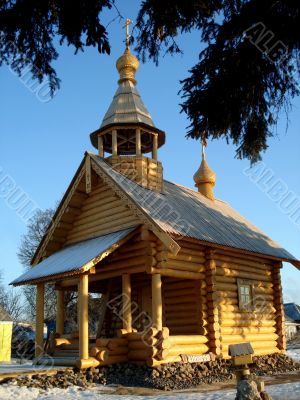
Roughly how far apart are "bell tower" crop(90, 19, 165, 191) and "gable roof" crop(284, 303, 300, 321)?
38669 mm

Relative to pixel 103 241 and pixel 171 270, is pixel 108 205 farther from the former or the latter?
pixel 171 270

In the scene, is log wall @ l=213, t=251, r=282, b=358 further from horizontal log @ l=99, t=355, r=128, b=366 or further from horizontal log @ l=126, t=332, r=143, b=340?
horizontal log @ l=99, t=355, r=128, b=366

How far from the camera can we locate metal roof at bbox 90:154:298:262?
46.7 ft

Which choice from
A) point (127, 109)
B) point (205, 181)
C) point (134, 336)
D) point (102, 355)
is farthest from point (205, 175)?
point (102, 355)

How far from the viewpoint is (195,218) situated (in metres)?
16.3

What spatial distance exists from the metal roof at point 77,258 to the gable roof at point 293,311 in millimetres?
41933

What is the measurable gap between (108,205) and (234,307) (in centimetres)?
550

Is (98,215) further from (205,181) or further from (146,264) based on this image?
(205,181)

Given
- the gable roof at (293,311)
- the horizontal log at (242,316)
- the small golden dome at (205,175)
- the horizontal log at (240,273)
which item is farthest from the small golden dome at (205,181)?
the gable roof at (293,311)

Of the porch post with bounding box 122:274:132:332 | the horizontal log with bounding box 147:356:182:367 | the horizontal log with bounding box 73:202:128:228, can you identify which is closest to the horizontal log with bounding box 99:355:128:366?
the porch post with bounding box 122:274:132:332

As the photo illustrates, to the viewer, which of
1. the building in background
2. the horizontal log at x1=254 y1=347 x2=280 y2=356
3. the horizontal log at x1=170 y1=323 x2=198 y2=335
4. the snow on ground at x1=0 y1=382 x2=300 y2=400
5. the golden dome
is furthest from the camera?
the building in background

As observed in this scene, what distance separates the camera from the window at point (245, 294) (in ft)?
53.3

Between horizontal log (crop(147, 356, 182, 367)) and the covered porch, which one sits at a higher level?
the covered porch

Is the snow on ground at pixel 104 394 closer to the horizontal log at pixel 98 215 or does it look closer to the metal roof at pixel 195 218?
the metal roof at pixel 195 218
